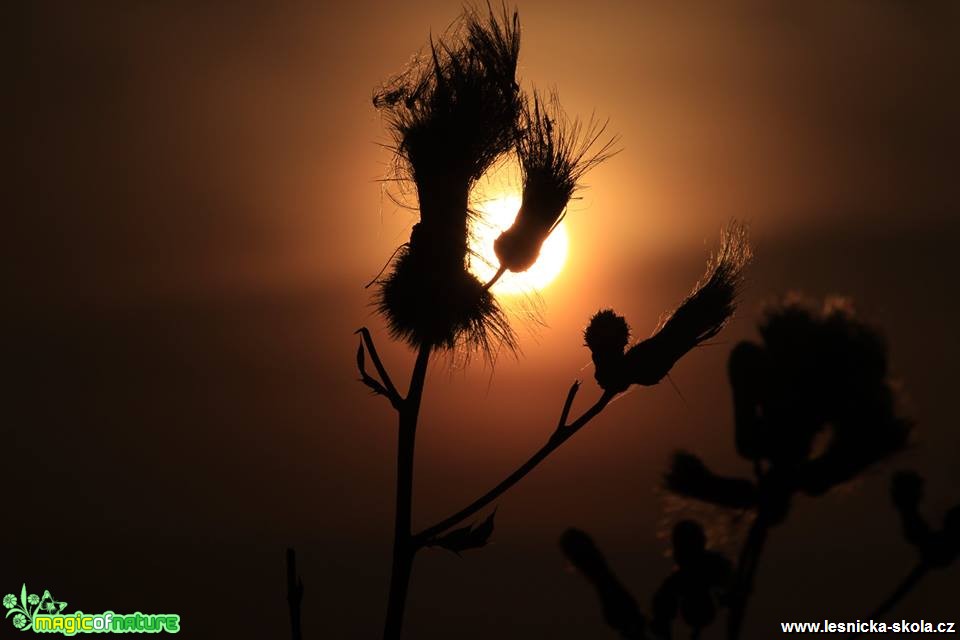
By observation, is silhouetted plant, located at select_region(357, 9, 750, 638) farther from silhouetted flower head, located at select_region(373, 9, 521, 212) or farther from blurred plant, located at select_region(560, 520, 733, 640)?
blurred plant, located at select_region(560, 520, 733, 640)

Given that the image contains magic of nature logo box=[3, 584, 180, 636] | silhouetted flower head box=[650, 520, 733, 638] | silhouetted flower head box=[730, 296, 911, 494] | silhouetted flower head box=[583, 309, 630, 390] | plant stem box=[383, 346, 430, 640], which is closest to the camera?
silhouetted flower head box=[730, 296, 911, 494]

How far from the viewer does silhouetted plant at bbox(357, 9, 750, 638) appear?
380 cm

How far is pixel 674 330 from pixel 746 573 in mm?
1750

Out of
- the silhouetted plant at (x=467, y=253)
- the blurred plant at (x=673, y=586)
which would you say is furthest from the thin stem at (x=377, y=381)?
the blurred plant at (x=673, y=586)

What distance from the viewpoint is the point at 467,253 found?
178 inches

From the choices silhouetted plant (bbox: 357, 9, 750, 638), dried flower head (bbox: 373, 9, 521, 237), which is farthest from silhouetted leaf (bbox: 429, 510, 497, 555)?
dried flower head (bbox: 373, 9, 521, 237)

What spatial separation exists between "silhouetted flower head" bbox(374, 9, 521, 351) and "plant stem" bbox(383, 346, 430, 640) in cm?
22

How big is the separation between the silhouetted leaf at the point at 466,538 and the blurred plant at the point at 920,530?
209 centimetres

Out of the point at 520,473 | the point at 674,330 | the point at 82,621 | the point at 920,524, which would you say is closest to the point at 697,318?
the point at 674,330

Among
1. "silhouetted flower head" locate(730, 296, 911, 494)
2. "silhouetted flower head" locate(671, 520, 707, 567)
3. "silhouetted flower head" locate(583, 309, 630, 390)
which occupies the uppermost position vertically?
"silhouetted flower head" locate(583, 309, 630, 390)

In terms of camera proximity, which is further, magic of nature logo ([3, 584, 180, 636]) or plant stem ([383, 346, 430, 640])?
magic of nature logo ([3, 584, 180, 636])

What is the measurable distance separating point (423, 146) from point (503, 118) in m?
0.37

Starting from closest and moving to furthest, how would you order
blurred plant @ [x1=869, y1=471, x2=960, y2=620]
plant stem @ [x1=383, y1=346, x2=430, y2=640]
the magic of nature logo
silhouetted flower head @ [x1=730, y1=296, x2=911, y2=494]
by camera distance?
silhouetted flower head @ [x1=730, y1=296, x2=911, y2=494]
blurred plant @ [x1=869, y1=471, x2=960, y2=620]
plant stem @ [x1=383, y1=346, x2=430, y2=640]
the magic of nature logo

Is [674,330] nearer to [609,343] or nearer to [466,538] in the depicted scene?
[609,343]
